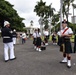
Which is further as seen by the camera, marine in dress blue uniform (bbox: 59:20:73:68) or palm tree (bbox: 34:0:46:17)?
palm tree (bbox: 34:0:46:17)

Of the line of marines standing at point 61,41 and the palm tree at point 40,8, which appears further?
the palm tree at point 40,8

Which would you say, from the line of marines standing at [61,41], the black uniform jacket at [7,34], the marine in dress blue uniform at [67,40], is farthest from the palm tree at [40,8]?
the marine in dress blue uniform at [67,40]

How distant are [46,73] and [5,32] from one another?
396 centimetres

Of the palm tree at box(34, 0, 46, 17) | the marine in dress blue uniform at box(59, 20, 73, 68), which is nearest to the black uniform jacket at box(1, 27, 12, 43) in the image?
the marine in dress blue uniform at box(59, 20, 73, 68)

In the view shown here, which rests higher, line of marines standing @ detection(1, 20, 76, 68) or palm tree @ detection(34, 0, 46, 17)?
palm tree @ detection(34, 0, 46, 17)

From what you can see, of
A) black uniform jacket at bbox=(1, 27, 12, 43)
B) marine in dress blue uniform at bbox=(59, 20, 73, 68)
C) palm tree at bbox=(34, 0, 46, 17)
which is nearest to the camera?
marine in dress blue uniform at bbox=(59, 20, 73, 68)

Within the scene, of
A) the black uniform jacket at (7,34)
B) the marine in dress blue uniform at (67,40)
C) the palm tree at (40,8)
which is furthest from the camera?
the palm tree at (40,8)

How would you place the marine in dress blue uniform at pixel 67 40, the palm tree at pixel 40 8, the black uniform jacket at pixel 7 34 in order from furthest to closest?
the palm tree at pixel 40 8
the black uniform jacket at pixel 7 34
the marine in dress blue uniform at pixel 67 40

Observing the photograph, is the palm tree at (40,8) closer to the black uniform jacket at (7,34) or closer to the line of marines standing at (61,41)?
the line of marines standing at (61,41)

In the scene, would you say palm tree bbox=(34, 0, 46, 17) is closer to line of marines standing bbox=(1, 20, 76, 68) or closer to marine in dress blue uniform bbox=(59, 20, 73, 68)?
line of marines standing bbox=(1, 20, 76, 68)

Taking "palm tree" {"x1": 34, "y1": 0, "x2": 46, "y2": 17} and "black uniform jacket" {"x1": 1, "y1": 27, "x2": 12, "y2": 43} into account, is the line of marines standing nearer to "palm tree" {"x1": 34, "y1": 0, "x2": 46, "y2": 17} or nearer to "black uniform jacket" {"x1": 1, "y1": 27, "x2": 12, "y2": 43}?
"black uniform jacket" {"x1": 1, "y1": 27, "x2": 12, "y2": 43}

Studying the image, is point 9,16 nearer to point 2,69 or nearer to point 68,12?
point 68,12

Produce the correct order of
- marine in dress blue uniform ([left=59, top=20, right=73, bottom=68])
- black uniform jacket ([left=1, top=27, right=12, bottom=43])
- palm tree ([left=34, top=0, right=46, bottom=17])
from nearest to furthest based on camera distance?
marine in dress blue uniform ([left=59, top=20, right=73, bottom=68]) < black uniform jacket ([left=1, top=27, right=12, bottom=43]) < palm tree ([left=34, top=0, right=46, bottom=17])

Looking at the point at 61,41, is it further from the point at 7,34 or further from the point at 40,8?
the point at 40,8
